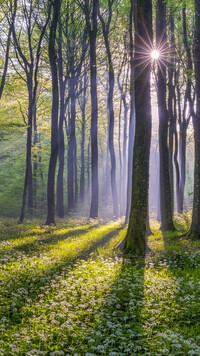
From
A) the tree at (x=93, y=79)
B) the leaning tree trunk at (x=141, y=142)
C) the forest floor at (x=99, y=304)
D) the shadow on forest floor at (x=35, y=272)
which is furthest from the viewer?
the tree at (x=93, y=79)

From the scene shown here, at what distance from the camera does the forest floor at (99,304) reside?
3629 millimetres

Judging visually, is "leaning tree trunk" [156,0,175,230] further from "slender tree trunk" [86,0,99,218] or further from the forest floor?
"slender tree trunk" [86,0,99,218]

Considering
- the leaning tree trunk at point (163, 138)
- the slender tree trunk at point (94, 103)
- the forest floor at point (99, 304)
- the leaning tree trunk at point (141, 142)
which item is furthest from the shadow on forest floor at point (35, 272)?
the slender tree trunk at point (94, 103)

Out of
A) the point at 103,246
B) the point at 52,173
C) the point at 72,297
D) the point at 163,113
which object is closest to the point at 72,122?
the point at 52,173

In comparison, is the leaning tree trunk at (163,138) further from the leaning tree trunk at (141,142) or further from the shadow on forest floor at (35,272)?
the shadow on forest floor at (35,272)

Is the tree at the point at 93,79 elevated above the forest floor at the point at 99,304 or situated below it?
above

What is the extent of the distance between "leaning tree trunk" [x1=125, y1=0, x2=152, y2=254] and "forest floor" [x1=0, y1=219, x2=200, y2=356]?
2.56ft

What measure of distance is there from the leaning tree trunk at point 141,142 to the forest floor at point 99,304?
78 centimetres

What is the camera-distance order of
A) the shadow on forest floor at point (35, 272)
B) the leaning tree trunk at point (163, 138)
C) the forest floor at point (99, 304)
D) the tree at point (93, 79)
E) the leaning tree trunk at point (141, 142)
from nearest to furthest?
the forest floor at point (99, 304), the shadow on forest floor at point (35, 272), the leaning tree trunk at point (141, 142), the leaning tree trunk at point (163, 138), the tree at point (93, 79)

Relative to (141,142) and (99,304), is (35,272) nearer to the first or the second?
(99,304)

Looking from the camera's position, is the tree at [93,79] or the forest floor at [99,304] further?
the tree at [93,79]

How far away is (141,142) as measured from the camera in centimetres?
839

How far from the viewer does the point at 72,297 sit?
489cm

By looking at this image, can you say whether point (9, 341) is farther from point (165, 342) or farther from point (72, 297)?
point (165, 342)
